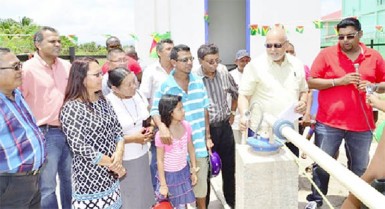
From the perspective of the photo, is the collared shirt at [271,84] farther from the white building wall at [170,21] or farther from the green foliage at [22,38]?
the green foliage at [22,38]

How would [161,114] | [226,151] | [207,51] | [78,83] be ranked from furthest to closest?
[226,151], [207,51], [161,114], [78,83]

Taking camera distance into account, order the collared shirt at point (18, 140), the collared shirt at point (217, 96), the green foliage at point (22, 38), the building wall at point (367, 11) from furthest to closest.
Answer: the building wall at point (367, 11) < the green foliage at point (22, 38) < the collared shirt at point (217, 96) < the collared shirt at point (18, 140)

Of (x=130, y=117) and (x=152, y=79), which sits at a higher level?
(x=152, y=79)

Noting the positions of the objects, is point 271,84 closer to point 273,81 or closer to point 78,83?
point 273,81

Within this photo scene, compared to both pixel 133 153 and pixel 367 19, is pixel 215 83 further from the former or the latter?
pixel 367 19

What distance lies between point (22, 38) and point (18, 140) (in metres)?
18.8

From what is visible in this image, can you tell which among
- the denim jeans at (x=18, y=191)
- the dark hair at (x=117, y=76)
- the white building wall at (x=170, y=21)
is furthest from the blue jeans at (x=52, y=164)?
the white building wall at (x=170, y=21)

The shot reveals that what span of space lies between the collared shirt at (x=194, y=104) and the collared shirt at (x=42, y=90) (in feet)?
2.97

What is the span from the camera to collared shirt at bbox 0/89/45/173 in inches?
86.7

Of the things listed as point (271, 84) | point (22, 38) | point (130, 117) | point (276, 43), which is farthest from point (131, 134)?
point (22, 38)

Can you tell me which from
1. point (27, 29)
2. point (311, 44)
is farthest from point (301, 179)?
point (27, 29)

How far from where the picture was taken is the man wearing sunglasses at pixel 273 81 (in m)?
3.08

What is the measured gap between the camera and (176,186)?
3059 mm

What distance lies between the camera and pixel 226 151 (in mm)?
3637
